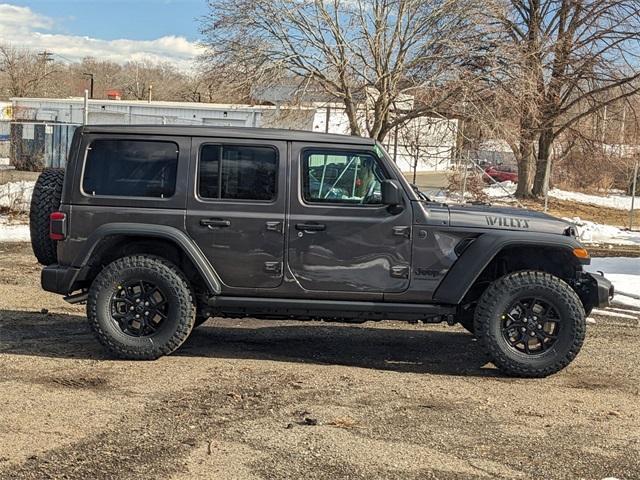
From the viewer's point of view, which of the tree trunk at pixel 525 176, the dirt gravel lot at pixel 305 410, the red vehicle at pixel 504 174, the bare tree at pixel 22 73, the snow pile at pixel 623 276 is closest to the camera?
the dirt gravel lot at pixel 305 410

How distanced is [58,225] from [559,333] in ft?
14.0

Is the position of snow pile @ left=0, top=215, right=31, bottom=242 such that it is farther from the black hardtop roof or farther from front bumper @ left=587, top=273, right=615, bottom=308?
front bumper @ left=587, top=273, right=615, bottom=308

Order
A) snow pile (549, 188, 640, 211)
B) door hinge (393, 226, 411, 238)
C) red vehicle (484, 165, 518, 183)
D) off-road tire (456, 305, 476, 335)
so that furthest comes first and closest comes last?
red vehicle (484, 165, 518, 183), snow pile (549, 188, 640, 211), off-road tire (456, 305, 476, 335), door hinge (393, 226, 411, 238)

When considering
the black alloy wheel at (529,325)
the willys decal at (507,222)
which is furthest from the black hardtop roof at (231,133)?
the black alloy wheel at (529,325)

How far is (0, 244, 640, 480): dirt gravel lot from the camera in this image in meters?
4.31

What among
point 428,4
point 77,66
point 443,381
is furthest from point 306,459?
point 77,66

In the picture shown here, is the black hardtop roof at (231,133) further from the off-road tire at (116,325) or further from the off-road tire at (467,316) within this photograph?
the off-road tire at (467,316)

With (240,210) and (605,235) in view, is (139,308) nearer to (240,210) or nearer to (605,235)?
(240,210)

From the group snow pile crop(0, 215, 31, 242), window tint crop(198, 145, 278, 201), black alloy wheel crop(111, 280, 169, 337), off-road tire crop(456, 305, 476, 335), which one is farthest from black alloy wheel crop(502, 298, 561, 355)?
snow pile crop(0, 215, 31, 242)

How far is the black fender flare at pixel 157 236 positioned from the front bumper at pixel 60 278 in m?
0.14

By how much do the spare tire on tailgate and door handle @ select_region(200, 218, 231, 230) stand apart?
1305 mm

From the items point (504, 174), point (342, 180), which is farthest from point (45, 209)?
point (504, 174)

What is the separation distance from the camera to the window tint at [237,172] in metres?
6.45

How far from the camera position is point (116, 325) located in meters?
6.43
